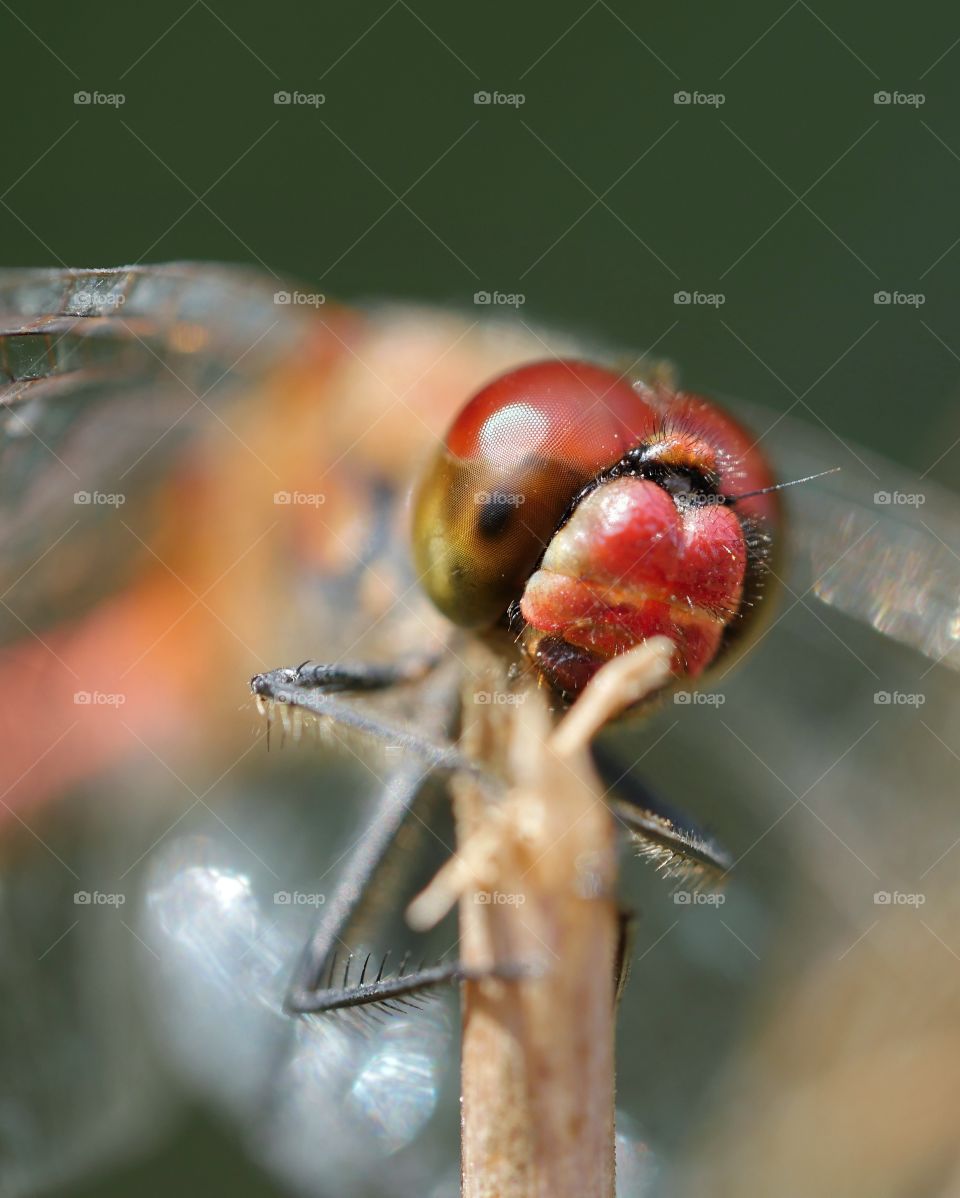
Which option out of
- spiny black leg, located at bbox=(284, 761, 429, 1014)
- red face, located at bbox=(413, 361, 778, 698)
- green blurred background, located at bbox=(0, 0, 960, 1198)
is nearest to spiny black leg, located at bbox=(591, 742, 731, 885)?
red face, located at bbox=(413, 361, 778, 698)

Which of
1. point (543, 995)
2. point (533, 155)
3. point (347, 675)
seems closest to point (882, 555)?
point (347, 675)

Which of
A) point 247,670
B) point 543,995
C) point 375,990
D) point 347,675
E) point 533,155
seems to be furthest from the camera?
point 533,155

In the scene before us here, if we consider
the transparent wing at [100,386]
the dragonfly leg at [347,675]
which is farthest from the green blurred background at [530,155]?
the dragonfly leg at [347,675]

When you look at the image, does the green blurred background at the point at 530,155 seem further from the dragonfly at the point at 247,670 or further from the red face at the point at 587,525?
the red face at the point at 587,525

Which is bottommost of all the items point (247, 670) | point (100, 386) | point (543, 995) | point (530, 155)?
point (247, 670)

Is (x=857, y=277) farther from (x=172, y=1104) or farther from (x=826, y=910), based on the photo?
(x=172, y=1104)

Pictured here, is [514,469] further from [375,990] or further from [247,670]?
[247,670]

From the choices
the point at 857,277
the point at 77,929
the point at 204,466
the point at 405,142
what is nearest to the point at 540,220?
the point at 405,142
